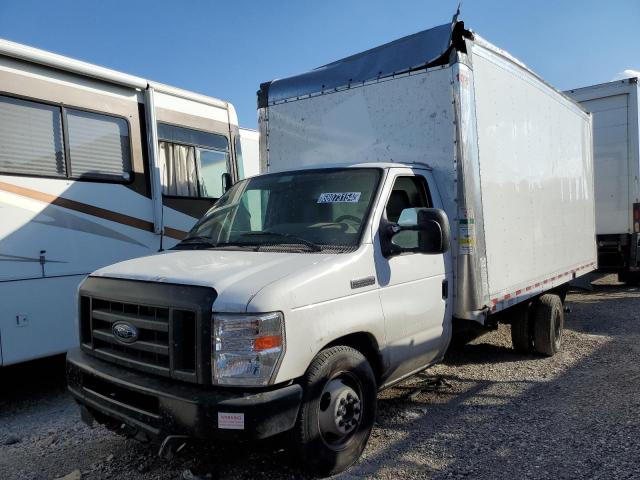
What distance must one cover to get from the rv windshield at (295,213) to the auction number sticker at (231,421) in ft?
4.17

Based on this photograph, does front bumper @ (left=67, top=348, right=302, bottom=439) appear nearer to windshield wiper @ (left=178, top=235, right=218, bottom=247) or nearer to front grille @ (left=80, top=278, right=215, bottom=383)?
front grille @ (left=80, top=278, right=215, bottom=383)

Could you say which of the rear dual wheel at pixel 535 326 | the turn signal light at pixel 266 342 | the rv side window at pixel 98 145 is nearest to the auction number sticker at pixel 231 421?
the turn signal light at pixel 266 342

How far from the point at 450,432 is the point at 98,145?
15.0 ft

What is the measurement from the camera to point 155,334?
326 cm

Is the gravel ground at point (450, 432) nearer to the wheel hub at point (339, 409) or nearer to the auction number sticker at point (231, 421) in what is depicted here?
the wheel hub at point (339, 409)

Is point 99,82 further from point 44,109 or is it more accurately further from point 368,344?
point 368,344

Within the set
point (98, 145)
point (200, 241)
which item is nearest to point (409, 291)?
point (200, 241)

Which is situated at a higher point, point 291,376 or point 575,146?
point 575,146

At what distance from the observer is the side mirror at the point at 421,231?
146 inches

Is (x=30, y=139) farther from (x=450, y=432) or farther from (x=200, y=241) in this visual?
(x=450, y=432)

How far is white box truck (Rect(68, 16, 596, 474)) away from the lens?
9.89ft

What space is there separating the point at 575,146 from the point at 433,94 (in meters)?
3.87

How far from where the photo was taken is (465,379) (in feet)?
18.1

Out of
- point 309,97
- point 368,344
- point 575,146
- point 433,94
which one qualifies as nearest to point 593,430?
point 368,344
